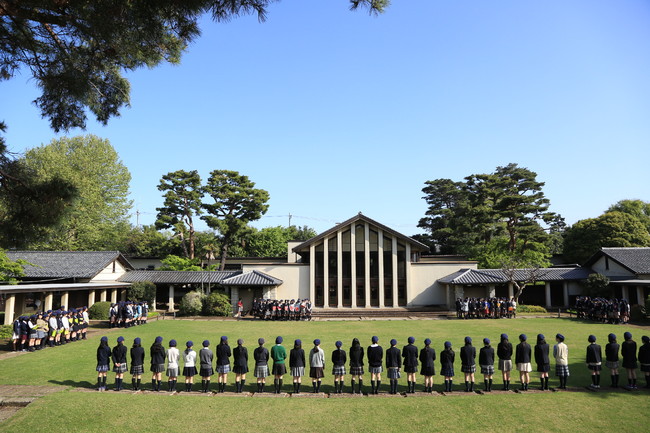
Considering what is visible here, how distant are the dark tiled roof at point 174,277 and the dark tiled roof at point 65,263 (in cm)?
224

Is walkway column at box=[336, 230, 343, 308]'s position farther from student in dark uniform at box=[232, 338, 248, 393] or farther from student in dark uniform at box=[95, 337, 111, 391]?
student in dark uniform at box=[95, 337, 111, 391]

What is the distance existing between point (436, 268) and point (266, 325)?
15.9m

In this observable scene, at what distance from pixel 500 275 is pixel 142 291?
27.3 metres

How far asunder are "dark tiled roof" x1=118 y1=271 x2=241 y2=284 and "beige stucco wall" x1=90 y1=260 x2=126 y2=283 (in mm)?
435

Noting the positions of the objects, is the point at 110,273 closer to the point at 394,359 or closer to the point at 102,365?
the point at 102,365

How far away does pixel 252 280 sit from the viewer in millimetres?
Answer: 30062

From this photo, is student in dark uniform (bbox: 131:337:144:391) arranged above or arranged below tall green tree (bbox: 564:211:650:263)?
below

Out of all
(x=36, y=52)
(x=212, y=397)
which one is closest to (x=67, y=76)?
(x=36, y=52)

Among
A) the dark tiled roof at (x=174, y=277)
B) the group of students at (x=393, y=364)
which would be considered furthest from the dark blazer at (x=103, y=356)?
the dark tiled roof at (x=174, y=277)

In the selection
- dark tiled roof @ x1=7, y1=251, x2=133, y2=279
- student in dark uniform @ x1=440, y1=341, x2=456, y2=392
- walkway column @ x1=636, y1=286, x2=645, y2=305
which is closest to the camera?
student in dark uniform @ x1=440, y1=341, x2=456, y2=392

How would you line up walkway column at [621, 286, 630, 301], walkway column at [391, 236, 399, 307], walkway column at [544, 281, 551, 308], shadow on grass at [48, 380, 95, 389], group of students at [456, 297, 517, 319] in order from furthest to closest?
1. walkway column at [544, 281, 551, 308]
2. walkway column at [391, 236, 399, 307]
3. walkway column at [621, 286, 630, 301]
4. group of students at [456, 297, 517, 319]
5. shadow on grass at [48, 380, 95, 389]

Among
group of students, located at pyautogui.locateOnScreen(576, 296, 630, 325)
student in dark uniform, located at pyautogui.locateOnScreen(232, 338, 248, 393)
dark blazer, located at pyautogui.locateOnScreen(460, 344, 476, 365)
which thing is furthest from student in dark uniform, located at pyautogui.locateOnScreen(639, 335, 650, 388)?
group of students, located at pyautogui.locateOnScreen(576, 296, 630, 325)

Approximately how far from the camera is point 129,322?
906 inches

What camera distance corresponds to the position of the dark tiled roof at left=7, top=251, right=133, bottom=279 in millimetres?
27641
